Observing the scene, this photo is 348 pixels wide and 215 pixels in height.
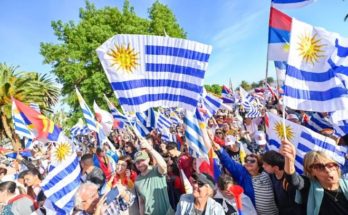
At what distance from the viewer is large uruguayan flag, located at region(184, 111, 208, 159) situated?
501 centimetres

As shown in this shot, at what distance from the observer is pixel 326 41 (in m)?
4.27

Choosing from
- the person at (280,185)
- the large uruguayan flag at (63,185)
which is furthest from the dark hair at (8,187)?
the person at (280,185)

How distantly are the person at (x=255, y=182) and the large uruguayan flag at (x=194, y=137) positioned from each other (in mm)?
522

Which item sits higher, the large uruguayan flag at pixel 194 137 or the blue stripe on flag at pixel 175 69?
the blue stripe on flag at pixel 175 69

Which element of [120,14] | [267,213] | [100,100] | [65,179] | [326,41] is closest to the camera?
[267,213]

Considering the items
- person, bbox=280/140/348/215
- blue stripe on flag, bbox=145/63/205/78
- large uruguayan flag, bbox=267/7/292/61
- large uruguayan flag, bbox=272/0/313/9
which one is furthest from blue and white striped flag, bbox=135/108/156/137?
person, bbox=280/140/348/215

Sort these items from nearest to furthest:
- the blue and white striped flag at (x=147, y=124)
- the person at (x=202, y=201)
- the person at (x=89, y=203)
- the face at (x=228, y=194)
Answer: the person at (x=89, y=203) < the person at (x=202, y=201) < the face at (x=228, y=194) < the blue and white striped flag at (x=147, y=124)

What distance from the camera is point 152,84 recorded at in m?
5.17

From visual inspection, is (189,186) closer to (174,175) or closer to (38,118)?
(174,175)

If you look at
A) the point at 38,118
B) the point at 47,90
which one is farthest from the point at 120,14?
the point at 38,118

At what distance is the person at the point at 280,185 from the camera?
3.57 metres

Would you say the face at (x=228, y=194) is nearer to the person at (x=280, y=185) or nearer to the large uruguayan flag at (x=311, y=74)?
the person at (x=280, y=185)

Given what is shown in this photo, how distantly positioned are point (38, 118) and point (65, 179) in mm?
2765

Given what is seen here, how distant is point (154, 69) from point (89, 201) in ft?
7.71
